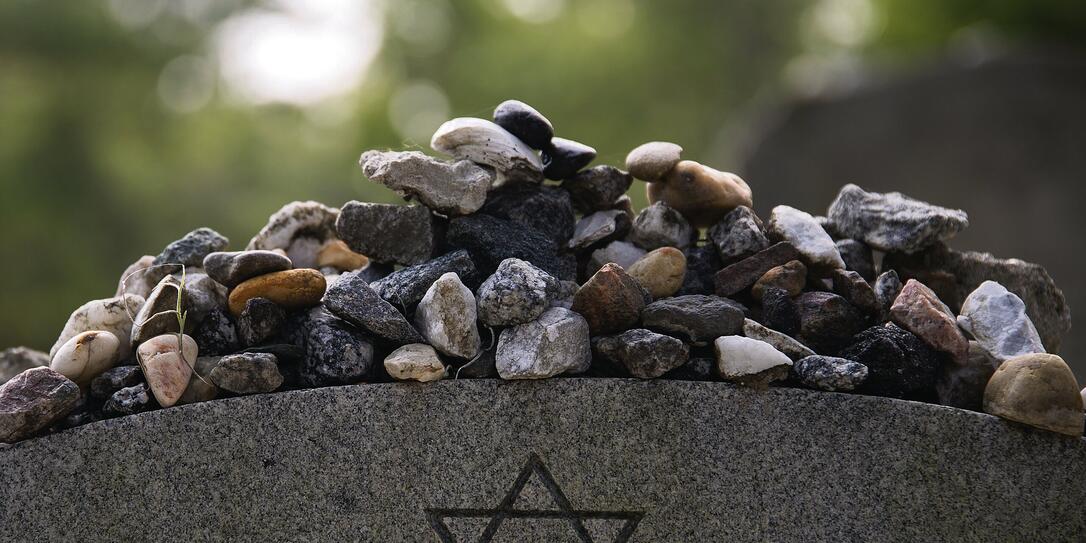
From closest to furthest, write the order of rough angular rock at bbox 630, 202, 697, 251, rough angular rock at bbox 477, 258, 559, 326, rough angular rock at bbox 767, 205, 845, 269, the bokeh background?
rough angular rock at bbox 477, 258, 559, 326
rough angular rock at bbox 767, 205, 845, 269
rough angular rock at bbox 630, 202, 697, 251
the bokeh background

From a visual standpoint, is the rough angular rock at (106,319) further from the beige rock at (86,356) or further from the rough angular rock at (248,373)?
the rough angular rock at (248,373)

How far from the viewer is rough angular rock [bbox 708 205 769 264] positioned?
2.22 m

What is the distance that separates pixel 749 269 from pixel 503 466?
712 mm

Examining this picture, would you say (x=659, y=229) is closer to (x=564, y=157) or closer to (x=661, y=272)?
(x=661, y=272)

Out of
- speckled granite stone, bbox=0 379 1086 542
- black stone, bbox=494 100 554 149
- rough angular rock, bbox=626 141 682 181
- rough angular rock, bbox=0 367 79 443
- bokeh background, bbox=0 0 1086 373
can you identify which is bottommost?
speckled granite stone, bbox=0 379 1086 542

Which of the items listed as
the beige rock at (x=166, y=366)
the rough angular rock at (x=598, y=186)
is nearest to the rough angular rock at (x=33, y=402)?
the beige rock at (x=166, y=366)

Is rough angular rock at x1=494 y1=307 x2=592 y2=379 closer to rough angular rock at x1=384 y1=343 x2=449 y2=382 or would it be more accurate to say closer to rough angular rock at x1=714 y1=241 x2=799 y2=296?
rough angular rock at x1=384 y1=343 x2=449 y2=382

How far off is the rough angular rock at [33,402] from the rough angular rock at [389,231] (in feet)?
2.13

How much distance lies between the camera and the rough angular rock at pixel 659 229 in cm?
229

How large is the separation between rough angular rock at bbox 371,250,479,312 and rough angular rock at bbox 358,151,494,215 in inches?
4.9

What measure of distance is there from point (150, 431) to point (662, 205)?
4.05 feet

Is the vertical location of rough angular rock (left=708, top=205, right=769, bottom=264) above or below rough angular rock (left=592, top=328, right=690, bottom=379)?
above

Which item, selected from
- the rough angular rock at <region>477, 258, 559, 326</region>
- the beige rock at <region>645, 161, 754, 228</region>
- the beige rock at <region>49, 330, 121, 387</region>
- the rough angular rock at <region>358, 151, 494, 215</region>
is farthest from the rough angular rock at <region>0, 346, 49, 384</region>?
the beige rock at <region>645, 161, 754, 228</region>

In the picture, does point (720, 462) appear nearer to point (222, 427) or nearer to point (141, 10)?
point (222, 427)
